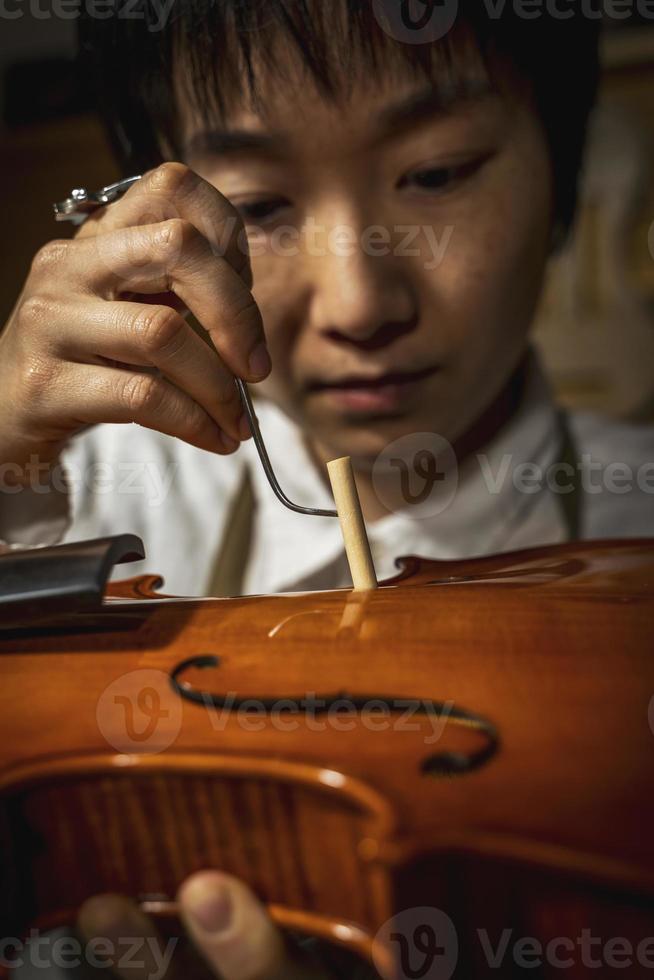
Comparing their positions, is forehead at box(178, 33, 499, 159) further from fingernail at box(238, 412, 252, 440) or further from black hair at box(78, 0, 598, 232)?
fingernail at box(238, 412, 252, 440)

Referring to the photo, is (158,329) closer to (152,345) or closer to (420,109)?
(152,345)

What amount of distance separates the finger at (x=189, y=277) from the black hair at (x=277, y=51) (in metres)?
0.15

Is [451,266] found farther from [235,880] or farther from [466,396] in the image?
[235,880]

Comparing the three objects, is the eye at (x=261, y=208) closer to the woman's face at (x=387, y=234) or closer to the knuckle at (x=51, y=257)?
the woman's face at (x=387, y=234)

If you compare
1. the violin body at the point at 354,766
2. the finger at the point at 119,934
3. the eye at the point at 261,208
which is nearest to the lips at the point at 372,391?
the eye at the point at 261,208

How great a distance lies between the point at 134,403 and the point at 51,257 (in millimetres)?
95

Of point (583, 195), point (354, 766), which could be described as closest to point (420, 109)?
point (354, 766)

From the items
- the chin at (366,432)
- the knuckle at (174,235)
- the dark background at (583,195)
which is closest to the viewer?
the knuckle at (174,235)

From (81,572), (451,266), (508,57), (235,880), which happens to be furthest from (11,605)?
(508,57)

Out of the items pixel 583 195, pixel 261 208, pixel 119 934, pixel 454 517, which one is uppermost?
pixel 583 195

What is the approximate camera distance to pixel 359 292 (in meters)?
0.50

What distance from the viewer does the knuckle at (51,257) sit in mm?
430

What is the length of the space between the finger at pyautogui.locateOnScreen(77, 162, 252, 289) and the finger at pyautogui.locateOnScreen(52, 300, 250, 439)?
0.15ft

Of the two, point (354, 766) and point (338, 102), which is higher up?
point (338, 102)
